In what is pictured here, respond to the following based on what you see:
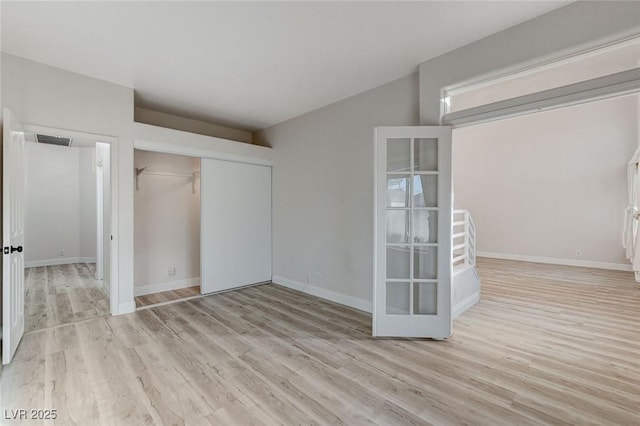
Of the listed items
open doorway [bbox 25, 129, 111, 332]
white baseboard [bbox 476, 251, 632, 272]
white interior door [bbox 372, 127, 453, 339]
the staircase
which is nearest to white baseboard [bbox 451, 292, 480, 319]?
the staircase

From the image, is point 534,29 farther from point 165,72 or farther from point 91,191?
point 91,191

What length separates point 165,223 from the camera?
4.59 m

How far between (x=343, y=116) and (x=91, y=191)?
646 cm

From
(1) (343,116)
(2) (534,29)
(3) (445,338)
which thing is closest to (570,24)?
(2) (534,29)

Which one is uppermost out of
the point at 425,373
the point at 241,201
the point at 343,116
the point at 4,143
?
the point at 343,116

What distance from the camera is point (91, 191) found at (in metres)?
6.75

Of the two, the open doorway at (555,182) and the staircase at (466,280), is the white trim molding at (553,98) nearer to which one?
the staircase at (466,280)

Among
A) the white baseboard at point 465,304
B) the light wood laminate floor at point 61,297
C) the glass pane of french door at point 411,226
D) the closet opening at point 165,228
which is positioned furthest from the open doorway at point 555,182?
the light wood laminate floor at point 61,297

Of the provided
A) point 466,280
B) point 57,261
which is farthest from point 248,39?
point 57,261

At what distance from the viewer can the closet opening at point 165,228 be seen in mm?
4336

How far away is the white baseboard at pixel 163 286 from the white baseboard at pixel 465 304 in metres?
4.04

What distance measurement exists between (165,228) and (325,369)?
3.56 m

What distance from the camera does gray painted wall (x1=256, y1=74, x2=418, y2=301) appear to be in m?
3.65

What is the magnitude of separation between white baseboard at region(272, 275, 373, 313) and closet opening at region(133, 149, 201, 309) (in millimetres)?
1365
